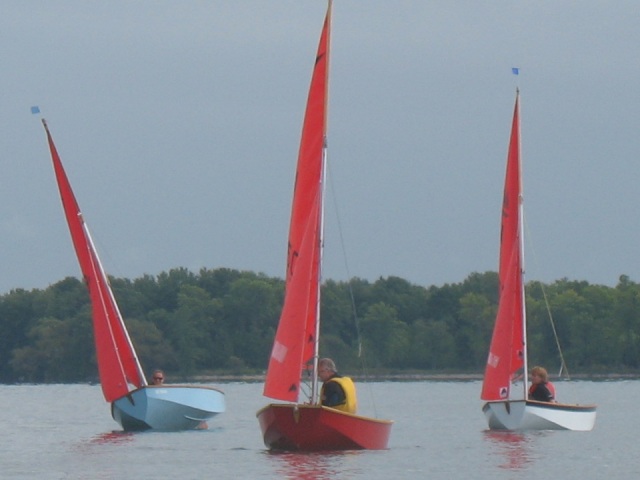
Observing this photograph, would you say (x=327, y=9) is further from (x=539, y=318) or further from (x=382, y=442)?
(x=539, y=318)

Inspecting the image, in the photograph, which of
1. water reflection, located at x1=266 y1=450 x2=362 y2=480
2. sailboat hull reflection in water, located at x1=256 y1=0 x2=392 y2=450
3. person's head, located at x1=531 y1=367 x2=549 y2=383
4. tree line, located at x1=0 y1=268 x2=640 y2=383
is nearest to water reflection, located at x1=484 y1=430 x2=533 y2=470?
person's head, located at x1=531 y1=367 x2=549 y2=383

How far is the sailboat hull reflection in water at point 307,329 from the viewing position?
28.9m

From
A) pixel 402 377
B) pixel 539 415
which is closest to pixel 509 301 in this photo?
pixel 539 415

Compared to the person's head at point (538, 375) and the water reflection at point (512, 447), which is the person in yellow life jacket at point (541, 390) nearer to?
the person's head at point (538, 375)

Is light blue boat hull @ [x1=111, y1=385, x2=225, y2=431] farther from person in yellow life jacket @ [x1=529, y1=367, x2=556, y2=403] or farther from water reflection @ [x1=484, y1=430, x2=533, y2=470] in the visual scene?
person in yellow life jacket @ [x1=529, y1=367, x2=556, y2=403]

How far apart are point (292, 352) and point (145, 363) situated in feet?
346

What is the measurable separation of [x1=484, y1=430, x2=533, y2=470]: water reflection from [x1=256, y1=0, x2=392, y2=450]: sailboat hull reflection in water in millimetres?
2561

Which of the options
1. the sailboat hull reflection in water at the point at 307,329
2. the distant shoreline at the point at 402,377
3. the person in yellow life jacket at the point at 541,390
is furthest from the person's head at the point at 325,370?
the distant shoreline at the point at 402,377

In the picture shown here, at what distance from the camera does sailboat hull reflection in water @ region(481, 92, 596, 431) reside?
38312 mm

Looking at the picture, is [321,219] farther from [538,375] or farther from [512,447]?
[538,375]

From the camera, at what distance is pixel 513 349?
4034 centimetres

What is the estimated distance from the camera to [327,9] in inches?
1225

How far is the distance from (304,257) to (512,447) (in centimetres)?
790

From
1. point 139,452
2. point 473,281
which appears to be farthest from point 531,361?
point 139,452
